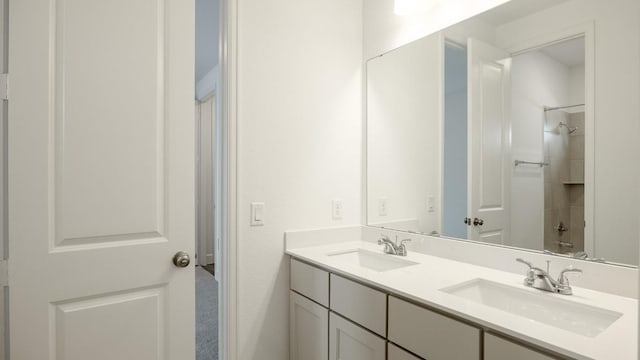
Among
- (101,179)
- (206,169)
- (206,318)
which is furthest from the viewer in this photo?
(206,169)

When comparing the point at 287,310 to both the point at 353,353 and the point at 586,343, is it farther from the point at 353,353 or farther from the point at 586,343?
the point at 586,343

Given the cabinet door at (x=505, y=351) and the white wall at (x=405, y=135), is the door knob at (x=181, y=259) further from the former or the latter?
the cabinet door at (x=505, y=351)

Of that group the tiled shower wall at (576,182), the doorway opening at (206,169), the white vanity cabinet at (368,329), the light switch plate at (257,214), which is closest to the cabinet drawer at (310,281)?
the white vanity cabinet at (368,329)

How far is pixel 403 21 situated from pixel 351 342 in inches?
63.8

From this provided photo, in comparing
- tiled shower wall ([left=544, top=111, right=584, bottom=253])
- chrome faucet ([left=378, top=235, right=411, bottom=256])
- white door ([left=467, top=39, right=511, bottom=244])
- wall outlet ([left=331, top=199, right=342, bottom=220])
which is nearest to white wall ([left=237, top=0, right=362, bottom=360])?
wall outlet ([left=331, top=199, right=342, bottom=220])

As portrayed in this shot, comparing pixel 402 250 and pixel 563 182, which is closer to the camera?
pixel 563 182

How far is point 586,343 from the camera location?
30.8 inches

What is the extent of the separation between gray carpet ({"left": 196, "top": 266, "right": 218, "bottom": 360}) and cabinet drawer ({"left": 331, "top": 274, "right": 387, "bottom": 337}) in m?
1.27

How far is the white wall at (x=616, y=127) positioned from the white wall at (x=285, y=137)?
1150mm

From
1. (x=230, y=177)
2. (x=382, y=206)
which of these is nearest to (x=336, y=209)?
(x=382, y=206)

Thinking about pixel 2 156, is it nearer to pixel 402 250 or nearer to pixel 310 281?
pixel 310 281

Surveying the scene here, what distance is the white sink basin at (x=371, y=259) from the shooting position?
64.6 inches

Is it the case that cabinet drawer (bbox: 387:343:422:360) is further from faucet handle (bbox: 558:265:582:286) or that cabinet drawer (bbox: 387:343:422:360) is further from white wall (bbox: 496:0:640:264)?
white wall (bbox: 496:0:640:264)

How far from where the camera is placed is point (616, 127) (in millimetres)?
1146
